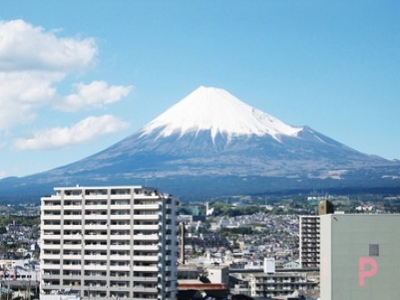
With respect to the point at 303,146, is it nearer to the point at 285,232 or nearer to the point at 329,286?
the point at 285,232

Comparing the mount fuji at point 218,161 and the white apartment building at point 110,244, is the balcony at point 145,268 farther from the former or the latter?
the mount fuji at point 218,161

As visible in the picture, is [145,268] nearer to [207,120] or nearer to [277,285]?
[277,285]

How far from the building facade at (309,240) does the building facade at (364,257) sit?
4094cm

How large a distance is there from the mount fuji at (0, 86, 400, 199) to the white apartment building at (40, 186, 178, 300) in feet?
407

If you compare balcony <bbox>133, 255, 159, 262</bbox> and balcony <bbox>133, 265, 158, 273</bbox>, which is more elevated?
balcony <bbox>133, 255, 159, 262</bbox>

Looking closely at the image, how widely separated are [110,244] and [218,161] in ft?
501

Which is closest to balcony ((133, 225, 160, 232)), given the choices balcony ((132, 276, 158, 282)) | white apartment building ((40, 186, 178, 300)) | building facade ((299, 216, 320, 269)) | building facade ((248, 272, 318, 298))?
white apartment building ((40, 186, 178, 300))

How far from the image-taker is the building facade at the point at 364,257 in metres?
19.3

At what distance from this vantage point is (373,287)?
19.3m

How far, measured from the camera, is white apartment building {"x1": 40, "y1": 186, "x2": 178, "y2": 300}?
3250 centimetres

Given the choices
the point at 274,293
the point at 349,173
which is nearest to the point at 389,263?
the point at 274,293

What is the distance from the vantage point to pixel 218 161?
186 meters

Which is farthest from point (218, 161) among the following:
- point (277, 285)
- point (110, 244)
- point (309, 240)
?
point (110, 244)

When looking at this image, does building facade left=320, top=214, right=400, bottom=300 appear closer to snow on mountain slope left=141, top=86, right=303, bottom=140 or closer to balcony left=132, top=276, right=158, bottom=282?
balcony left=132, top=276, right=158, bottom=282
